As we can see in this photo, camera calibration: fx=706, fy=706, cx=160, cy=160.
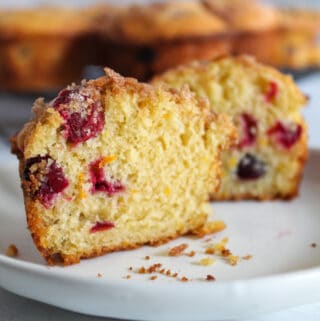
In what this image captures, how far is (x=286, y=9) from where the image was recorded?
6410 millimetres

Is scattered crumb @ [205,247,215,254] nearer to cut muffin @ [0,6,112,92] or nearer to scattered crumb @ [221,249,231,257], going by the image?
scattered crumb @ [221,249,231,257]

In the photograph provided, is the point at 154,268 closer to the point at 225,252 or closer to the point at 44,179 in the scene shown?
the point at 225,252

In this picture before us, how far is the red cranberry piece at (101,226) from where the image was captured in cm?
271

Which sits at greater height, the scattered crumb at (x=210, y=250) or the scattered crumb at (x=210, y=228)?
the scattered crumb at (x=210, y=228)

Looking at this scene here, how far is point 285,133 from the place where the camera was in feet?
11.2

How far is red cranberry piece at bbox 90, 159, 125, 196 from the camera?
2.63 meters

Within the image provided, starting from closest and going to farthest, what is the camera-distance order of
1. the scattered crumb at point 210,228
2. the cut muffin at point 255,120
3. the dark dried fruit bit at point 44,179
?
the dark dried fruit bit at point 44,179, the scattered crumb at point 210,228, the cut muffin at point 255,120

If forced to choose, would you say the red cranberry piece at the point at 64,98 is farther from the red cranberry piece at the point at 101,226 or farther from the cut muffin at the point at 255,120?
the cut muffin at the point at 255,120

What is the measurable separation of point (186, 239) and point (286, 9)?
403 centimetres

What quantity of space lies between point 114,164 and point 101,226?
0.25 metres

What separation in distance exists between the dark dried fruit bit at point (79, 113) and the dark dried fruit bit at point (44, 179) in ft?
0.38

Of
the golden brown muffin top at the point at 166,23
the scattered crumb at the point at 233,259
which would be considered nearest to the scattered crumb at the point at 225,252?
the scattered crumb at the point at 233,259

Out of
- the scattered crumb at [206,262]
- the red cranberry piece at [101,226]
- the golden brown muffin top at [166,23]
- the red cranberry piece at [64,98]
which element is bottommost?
the scattered crumb at [206,262]

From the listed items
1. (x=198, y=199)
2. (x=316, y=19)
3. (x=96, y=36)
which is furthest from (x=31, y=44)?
(x=198, y=199)
